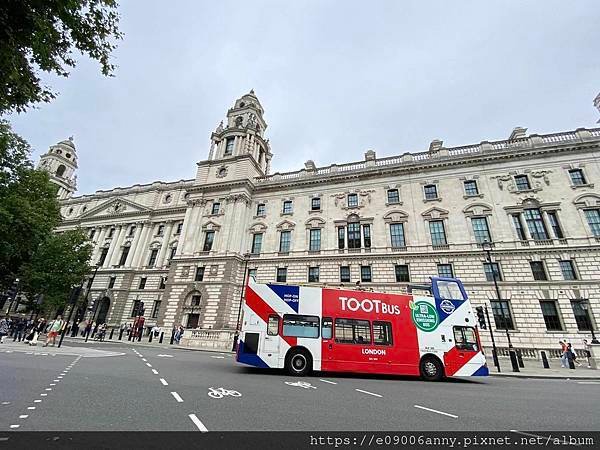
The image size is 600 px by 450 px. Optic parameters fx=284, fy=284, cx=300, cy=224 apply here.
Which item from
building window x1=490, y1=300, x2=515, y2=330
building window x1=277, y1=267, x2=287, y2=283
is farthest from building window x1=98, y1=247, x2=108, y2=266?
building window x1=490, y1=300, x2=515, y2=330

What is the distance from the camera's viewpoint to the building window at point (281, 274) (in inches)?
1209

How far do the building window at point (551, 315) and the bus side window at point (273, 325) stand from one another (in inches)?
888

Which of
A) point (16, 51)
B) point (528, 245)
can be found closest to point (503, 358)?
point (528, 245)

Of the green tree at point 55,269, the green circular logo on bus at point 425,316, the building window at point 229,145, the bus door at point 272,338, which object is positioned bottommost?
the bus door at point 272,338

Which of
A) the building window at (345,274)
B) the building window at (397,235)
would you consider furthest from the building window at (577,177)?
the building window at (345,274)

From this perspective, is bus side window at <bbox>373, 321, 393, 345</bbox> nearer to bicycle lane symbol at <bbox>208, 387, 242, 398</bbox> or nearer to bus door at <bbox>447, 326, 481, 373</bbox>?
bus door at <bbox>447, 326, 481, 373</bbox>

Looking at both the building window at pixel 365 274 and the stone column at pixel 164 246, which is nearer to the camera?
the building window at pixel 365 274

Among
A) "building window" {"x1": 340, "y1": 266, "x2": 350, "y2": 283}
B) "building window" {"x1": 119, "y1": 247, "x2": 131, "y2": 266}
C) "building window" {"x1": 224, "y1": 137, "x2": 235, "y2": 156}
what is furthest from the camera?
"building window" {"x1": 119, "y1": 247, "x2": 131, "y2": 266}

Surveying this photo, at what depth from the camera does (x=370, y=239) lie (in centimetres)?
2920

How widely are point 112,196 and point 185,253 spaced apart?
26207 millimetres

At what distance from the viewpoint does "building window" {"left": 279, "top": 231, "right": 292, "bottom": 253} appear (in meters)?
32.3

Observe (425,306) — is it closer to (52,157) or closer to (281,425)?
(281,425)

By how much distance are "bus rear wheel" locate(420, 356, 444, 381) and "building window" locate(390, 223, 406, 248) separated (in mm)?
16198

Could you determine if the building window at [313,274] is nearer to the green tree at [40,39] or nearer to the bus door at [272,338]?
the bus door at [272,338]
